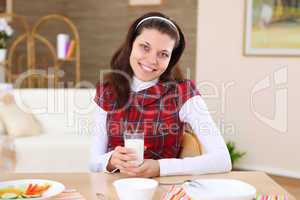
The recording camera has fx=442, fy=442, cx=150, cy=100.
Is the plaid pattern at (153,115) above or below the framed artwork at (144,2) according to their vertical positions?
below

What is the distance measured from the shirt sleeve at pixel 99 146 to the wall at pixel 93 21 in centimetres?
310

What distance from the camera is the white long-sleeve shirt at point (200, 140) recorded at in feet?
4.98

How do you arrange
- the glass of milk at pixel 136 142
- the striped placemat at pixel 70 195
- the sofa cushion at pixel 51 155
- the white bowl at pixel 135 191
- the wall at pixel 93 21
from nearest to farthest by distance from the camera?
the white bowl at pixel 135 191 < the striped placemat at pixel 70 195 < the glass of milk at pixel 136 142 < the sofa cushion at pixel 51 155 < the wall at pixel 93 21

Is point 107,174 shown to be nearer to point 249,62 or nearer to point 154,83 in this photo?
point 154,83

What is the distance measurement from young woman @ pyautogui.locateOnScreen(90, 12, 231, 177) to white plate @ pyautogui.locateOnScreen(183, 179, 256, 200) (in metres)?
0.39

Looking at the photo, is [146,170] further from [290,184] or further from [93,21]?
[93,21]

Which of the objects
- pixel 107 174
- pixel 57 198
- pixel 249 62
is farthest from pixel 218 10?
pixel 57 198

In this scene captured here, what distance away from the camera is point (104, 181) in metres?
1.40

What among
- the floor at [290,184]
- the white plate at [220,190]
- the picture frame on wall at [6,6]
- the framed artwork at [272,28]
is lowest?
the floor at [290,184]

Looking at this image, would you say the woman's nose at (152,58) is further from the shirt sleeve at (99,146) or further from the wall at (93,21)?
the wall at (93,21)

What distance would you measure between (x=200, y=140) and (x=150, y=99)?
275 millimetres

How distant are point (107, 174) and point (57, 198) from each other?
280 mm

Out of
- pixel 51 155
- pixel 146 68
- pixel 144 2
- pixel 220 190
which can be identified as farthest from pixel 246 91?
pixel 220 190

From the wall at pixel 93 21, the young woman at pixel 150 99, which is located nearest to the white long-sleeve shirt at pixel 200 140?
the young woman at pixel 150 99
